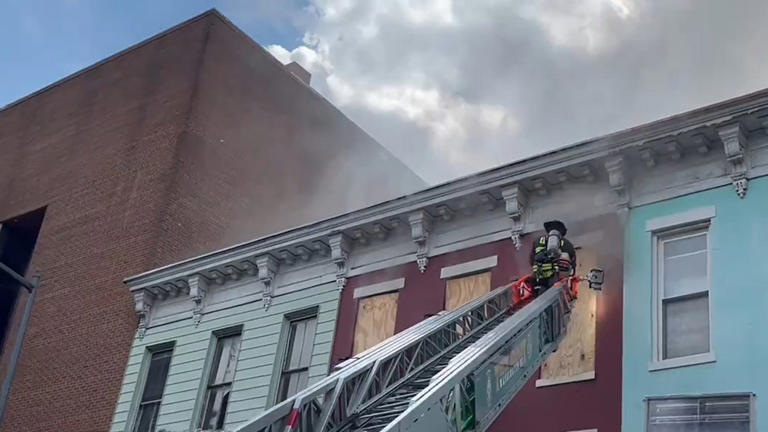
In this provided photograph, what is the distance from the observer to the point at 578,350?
40.6ft

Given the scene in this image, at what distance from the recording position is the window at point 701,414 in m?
10.4

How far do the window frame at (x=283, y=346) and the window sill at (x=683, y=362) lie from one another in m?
6.42

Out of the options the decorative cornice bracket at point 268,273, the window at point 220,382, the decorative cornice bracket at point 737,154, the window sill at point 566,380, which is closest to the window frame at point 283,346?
the decorative cornice bracket at point 268,273

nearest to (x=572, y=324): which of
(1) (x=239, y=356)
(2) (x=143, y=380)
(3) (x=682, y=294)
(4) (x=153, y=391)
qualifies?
(3) (x=682, y=294)

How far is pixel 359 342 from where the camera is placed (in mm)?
15508

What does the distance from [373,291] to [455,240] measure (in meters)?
1.78

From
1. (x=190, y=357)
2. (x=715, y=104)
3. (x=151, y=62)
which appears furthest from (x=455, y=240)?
(x=151, y=62)

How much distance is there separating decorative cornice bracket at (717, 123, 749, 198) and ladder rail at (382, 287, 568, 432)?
→ 298 cm

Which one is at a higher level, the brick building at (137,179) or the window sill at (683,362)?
the brick building at (137,179)

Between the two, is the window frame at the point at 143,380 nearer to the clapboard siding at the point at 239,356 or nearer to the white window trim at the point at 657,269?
the clapboard siding at the point at 239,356

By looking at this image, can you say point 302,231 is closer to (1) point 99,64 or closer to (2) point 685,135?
(2) point 685,135

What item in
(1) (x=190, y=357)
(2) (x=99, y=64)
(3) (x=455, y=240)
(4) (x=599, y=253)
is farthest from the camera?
(2) (x=99, y=64)

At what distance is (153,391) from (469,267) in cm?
796

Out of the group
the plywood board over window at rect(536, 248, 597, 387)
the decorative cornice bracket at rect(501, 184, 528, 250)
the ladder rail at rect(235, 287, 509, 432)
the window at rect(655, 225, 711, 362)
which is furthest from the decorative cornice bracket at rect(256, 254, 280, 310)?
the ladder rail at rect(235, 287, 509, 432)
